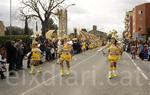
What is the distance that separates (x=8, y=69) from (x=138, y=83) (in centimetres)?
934

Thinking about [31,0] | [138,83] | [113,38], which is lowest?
[138,83]

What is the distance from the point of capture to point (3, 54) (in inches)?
874

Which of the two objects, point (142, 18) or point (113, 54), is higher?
point (142, 18)

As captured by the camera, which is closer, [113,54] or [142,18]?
[113,54]

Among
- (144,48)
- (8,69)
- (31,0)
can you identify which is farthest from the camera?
(31,0)

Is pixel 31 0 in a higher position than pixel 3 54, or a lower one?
higher

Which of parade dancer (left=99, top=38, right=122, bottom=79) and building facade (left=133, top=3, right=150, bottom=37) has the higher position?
building facade (left=133, top=3, right=150, bottom=37)

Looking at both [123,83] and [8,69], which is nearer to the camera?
[123,83]

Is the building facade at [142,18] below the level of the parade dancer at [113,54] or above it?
above

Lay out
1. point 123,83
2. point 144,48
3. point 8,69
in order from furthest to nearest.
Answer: point 144,48 < point 8,69 < point 123,83

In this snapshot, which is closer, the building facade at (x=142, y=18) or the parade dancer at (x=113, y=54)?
the parade dancer at (x=113, y=54)

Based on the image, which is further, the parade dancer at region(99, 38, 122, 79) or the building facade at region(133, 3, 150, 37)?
the building facade at region(133, 3, 150, 37)

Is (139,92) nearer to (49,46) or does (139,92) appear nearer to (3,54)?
(3,54)

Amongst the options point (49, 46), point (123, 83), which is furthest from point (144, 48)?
point (123, 83)
